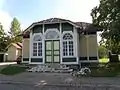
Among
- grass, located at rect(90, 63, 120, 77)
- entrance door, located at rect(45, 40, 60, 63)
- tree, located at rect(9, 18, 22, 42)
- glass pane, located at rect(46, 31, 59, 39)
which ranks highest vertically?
tree, located at rect(9, 18, 22, 42)

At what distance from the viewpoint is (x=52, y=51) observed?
18891 millimetres

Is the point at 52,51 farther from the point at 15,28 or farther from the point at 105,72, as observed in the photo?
the point at 15,28

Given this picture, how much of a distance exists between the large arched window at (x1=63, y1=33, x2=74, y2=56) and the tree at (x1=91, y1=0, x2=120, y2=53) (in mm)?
3060

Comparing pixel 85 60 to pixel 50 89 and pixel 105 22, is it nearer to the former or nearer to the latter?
pixel 105 22

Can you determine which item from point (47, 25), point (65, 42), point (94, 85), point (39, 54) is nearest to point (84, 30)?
point (65, 42)

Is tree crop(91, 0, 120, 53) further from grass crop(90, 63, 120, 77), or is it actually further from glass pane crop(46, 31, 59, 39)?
glass pane crop(46, 31, 59, 39)

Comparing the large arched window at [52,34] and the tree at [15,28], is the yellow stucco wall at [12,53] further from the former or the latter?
the large arched window at [52,34]

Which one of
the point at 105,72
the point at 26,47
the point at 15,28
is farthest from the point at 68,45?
the point at 15,28

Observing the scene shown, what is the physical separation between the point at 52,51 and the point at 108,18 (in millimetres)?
6590

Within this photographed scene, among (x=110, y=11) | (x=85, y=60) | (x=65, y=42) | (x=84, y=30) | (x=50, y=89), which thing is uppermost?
(x=110, y=11)

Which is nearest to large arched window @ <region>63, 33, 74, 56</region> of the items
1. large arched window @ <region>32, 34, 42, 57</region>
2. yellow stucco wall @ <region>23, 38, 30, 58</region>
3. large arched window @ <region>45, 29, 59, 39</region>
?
large arched window @ <region>45, 29, 59, 39</region>

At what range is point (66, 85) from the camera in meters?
9.82

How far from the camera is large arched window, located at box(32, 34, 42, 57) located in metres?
19.2

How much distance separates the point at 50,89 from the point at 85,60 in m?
11.0
